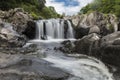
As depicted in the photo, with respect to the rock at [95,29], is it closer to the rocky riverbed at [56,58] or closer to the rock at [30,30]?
the rock at [30,30]

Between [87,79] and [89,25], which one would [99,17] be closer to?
[89,25]

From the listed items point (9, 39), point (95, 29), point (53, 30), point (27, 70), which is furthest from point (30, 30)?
point (27, 70)

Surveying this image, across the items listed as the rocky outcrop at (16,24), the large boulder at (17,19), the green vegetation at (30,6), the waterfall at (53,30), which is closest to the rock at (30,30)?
the rocky outcrop at (16,24)

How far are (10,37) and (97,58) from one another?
11.3 metres

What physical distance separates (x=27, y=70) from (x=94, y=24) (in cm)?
2584

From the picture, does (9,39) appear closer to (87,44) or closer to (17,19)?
(87,44)

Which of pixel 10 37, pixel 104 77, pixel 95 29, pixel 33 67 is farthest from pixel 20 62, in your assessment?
pixel 95 29

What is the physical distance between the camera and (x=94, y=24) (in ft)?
122

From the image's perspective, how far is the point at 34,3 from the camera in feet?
210

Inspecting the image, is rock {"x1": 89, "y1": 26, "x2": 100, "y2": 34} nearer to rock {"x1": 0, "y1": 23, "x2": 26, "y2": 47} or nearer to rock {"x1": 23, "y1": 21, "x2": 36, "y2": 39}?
rock {"x1": 23, "y1": 21, "x2": 36, "y2": 39}

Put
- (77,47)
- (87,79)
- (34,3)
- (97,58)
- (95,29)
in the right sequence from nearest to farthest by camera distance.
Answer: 1. (87,79)
2. (97,58)
3. (77,47)
4. (95,29)
5. (34,3)

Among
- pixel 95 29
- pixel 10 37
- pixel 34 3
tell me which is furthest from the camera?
pixel 34 3

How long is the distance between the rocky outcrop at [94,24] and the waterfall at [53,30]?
1315mm

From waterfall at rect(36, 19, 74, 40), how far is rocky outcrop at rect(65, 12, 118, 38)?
1315 mm
